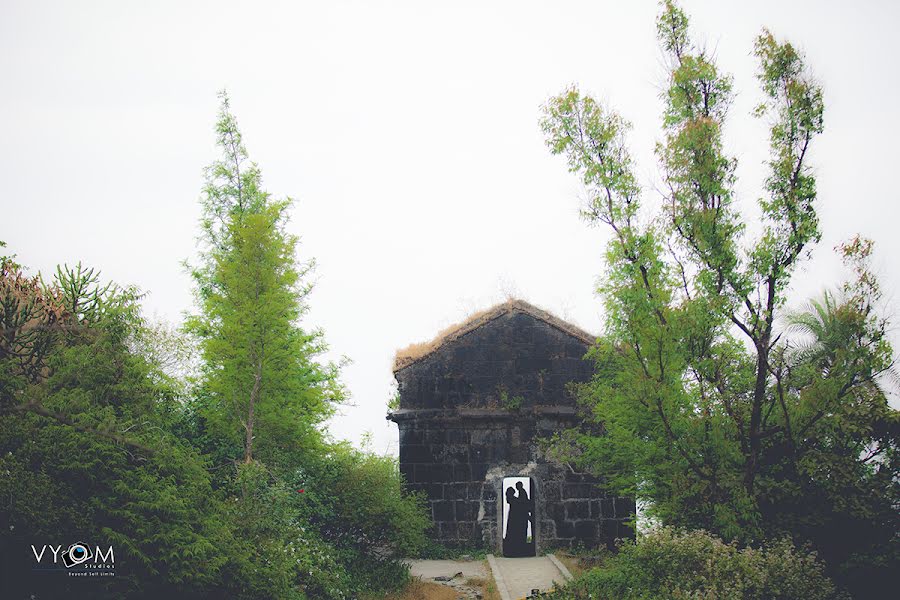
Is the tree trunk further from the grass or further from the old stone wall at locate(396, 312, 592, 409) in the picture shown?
the grass

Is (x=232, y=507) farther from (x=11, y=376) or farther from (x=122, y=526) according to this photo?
(x=11, y=376)

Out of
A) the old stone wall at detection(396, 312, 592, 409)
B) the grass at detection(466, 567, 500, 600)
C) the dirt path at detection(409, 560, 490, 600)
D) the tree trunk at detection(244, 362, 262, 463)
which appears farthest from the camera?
the old stone wall at detection(396, 312, 592, 409)

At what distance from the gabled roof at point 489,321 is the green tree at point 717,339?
234 inches

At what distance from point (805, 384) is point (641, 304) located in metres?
3.63

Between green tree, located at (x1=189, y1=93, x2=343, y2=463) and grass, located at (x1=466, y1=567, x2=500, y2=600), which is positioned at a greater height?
green tree, located at (x1=189, y1=93, x2=343, y2=463)

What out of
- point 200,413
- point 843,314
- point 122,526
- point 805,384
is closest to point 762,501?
point 805,384

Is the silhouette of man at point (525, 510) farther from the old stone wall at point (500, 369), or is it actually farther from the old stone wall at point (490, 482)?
the old stone wall at point (500, 369)

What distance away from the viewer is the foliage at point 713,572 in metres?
10.6

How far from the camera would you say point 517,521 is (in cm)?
2094

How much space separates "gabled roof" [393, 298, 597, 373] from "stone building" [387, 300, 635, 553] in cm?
3

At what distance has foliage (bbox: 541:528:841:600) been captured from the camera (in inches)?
416

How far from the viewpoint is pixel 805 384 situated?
14.2 meters

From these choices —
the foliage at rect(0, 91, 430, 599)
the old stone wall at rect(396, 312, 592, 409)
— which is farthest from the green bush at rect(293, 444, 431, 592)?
the old stone wall at rect(396, 312, 592, 409)

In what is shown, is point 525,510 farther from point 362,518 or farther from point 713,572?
point 713,572
